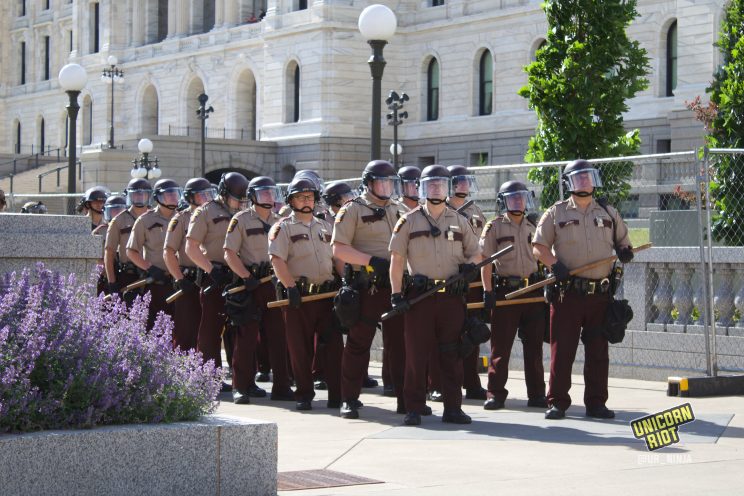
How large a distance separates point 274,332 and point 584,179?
10.9 feet

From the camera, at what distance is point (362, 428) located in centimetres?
1110

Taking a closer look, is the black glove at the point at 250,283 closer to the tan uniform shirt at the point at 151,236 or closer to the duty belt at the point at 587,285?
the tan uniform shirt at the point at 151,236

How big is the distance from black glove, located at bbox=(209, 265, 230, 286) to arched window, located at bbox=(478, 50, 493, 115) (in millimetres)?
42744

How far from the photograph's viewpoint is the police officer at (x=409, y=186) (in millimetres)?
12328

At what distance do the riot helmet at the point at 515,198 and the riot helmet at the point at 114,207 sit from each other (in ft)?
18.8

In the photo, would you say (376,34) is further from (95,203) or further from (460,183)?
(460,183)

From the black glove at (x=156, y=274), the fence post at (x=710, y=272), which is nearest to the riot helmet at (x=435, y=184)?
the fence post at (x=710, y=272)

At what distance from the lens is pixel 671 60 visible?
4772 centimetres

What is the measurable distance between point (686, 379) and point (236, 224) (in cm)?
423

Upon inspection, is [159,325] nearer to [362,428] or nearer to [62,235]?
[62,235]

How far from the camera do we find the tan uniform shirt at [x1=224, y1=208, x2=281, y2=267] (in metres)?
13.2

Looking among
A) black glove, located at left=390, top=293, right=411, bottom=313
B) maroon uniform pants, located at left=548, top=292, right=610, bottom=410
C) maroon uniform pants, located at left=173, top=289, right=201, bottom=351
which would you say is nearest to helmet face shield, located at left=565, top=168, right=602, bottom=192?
maroon uniform pants, located at left=548, top=292, right=610, bottom=410

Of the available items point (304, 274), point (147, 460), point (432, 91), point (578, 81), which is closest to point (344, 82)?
point (432, 91)

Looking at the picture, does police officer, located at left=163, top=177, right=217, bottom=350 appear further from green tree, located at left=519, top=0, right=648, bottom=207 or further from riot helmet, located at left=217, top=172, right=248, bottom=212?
green tree, located at left=519, top=0, right=648, bottom=207
